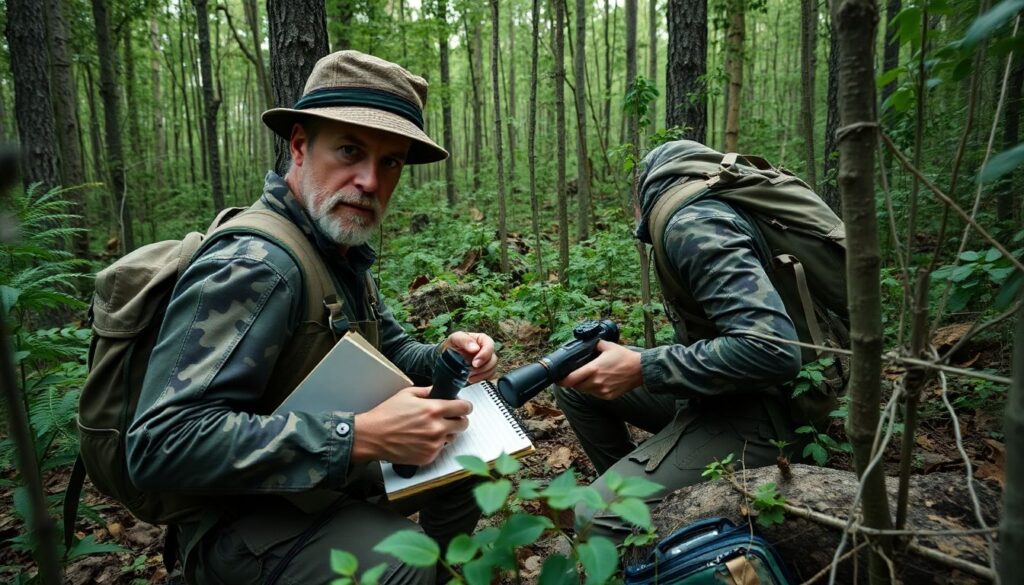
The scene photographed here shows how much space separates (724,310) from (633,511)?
142cm

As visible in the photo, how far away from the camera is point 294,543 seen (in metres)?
1.73

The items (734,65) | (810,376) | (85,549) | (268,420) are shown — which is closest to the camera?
(268,420)

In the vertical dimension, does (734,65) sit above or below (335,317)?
above

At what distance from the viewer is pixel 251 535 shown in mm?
1733

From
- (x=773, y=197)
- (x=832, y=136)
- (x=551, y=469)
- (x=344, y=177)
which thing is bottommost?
(x=551, y=469)

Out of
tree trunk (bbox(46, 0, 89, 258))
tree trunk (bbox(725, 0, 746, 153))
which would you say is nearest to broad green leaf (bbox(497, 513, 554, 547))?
tree trunk (bbox(725, 0, 746, 153))

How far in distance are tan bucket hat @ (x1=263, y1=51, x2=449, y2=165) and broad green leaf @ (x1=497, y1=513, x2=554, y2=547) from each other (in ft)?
4.97

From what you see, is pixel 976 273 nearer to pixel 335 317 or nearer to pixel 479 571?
pixel 479 571

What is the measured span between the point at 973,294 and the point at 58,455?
3.87 metres

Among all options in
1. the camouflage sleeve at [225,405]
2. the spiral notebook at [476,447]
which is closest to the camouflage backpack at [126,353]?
the camouflage sleeve at [225,405]

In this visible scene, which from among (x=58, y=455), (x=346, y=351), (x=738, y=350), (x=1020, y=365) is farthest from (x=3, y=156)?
(x=58, y=455)

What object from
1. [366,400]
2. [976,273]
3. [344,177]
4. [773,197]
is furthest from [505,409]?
[976,273]

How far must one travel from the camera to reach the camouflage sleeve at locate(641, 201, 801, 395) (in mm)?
2076

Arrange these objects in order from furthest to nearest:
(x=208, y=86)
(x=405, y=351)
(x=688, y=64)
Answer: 1. (x=208, y=86)
2. (x=688, y=64)
3. (x=405, y=351)
